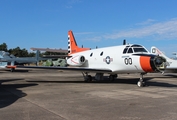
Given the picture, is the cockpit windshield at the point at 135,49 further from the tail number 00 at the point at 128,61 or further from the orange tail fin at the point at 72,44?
the orange tail fin at the point at 72,44

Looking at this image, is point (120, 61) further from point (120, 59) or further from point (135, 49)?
point (135, 49)

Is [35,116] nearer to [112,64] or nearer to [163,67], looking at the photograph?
[163,67]

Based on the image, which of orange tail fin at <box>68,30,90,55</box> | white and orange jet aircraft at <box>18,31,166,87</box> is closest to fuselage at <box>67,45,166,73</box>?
white and orange jet aircraft at <box>18,31,166,87</box>

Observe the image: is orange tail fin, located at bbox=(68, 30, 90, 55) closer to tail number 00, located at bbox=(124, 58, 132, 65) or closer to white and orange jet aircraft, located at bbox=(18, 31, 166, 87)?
white and orange jet aircraft, located at bbox=(18, 31, 166, 87)

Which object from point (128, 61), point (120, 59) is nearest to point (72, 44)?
point (120, 59)

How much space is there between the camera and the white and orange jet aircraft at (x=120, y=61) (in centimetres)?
1248

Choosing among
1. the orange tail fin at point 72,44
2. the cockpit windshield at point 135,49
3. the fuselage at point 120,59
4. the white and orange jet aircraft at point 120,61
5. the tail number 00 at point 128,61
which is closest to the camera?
the white and orange jet aircraft at point 120,61

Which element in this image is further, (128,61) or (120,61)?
(120,61)

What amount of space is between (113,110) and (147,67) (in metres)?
6.47

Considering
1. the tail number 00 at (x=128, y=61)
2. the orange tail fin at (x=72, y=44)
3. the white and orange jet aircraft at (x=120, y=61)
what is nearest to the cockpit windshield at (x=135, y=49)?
the white and orange jet aircraft at (x=120, y=61)

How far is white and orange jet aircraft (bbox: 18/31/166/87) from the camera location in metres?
12.5

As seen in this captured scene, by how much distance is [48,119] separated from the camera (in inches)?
223

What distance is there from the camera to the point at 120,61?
14742 mm

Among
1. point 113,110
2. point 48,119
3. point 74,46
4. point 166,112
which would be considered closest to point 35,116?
point 48,119
